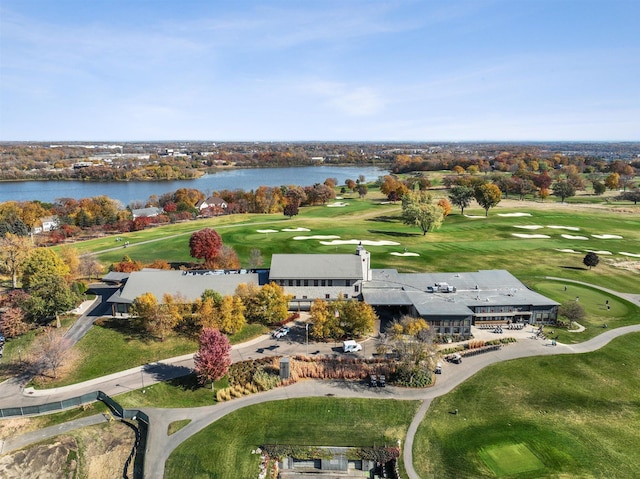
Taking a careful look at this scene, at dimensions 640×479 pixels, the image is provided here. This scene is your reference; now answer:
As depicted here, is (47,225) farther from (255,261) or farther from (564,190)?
(564,190)

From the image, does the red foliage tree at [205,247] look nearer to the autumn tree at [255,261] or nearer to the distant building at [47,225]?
the autumn tree at [255,261]

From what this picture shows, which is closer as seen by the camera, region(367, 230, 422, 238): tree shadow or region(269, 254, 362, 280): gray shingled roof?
region(269, 254, 362, 280): gray shingled roof

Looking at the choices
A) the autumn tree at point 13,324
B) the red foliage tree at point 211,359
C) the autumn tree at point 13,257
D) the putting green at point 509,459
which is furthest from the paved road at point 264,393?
the autumn tree at point 13,257

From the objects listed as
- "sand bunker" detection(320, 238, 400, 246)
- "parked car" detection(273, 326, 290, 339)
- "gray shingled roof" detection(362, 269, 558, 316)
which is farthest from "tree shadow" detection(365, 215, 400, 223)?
"parked car" detection(273, 326, 290, 339)

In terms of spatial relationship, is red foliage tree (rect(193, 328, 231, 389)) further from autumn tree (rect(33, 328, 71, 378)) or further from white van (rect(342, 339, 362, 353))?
autumn tree (rect(33, 328, 71, 378))

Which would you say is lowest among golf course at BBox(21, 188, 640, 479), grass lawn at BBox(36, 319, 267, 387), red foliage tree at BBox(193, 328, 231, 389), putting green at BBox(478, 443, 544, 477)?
putting green at BBox(478, 443, 544, 477)

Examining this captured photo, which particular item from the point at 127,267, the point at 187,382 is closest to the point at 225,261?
the point at 127,267
